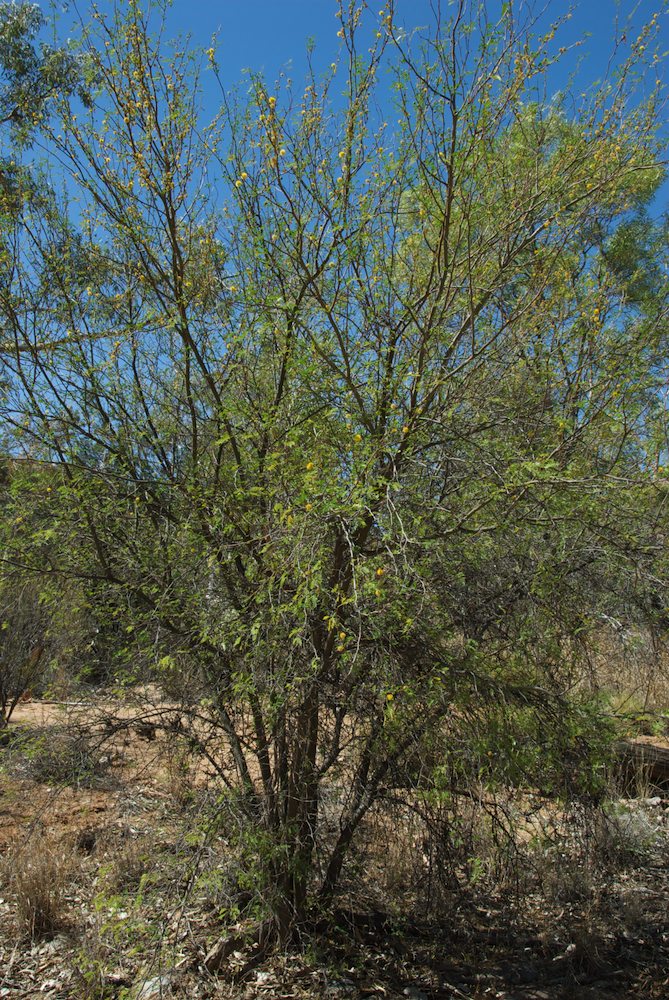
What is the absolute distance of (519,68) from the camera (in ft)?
11.5

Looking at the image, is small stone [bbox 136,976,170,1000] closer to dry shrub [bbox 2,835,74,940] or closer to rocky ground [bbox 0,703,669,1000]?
rocky ground [bbox 0,703,669,1000]

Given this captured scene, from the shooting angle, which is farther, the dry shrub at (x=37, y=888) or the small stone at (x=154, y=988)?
the dry shrub at (x=37, y=888)

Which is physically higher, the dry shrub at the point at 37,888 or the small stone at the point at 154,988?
the dry shrub at the point at 37,888

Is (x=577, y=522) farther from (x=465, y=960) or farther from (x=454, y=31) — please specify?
(x=465, y=960)

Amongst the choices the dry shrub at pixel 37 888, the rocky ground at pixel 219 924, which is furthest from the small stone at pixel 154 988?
the dry shrub at pixel 37 888

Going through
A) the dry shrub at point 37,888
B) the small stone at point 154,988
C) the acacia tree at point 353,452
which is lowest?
the small stone at point 154,988

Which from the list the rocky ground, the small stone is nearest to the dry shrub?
the rocky ground

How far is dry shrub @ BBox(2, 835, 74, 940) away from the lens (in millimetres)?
4562

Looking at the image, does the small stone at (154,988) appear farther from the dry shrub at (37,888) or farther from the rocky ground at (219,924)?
the dry shrub at (37,888)

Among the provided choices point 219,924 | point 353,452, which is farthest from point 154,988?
point 353,452

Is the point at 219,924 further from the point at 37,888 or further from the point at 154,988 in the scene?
the point at 37,888

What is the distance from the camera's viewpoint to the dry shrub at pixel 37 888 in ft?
15.0

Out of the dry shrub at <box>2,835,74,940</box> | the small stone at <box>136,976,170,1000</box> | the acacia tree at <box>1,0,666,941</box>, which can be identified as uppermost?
the acacia tree at <box>1,0,666,941</box>

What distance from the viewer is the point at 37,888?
4629 mm
